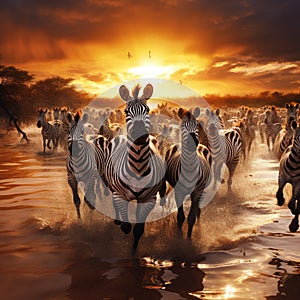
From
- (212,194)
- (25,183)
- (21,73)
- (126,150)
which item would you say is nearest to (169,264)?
(126,150)

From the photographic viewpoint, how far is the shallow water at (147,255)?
526 centimetres

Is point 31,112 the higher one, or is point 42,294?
point 31,112

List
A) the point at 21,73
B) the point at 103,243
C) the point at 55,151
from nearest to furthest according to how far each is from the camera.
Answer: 1. the point at 103,243
2. the point at 55,151
3. the point at 21,73

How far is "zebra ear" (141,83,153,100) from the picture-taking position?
575 cm

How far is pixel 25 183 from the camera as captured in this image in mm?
12031

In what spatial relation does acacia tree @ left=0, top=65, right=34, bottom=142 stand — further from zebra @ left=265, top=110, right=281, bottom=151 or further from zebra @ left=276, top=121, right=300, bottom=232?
zebra @ left=276, top=121, right=300, bottom=232

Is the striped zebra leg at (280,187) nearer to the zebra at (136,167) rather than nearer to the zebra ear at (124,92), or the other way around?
the zebra at (136,167)

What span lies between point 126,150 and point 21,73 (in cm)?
3504

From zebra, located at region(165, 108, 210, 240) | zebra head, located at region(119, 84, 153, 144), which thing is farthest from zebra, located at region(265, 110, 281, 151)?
zebra head, located at region(119, 84, 153, 144)

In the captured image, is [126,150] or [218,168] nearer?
[126,150]

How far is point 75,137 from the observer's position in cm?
851

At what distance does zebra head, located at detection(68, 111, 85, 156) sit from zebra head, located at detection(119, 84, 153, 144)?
289 cm

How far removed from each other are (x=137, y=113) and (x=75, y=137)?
3.36 m

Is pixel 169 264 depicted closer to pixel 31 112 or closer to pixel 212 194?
pixel 212 194
